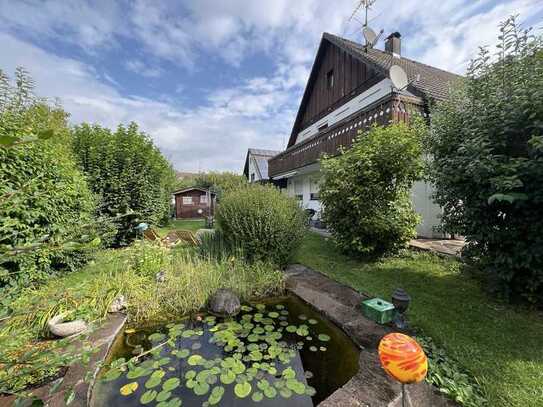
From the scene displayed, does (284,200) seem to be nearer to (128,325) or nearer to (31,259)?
(128,325)

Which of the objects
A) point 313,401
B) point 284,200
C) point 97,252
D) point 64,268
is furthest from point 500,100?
point 97,252

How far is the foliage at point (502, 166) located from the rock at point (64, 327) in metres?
4.84

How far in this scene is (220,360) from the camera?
2.58 meters

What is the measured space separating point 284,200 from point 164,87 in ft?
23.8

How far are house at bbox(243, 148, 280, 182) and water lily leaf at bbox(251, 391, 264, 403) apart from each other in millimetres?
18587

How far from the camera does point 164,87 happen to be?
357 inches

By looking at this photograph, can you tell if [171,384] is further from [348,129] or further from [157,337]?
[348,129]

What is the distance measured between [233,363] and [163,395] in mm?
683

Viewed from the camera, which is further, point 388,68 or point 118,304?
point 388,68

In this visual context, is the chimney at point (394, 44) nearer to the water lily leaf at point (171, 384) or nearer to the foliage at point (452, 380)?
the foliage at point (452, 380)

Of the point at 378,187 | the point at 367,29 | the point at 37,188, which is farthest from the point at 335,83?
the point at 37,188

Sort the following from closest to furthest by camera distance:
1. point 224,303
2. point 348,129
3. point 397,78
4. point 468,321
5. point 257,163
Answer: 1. point 468,321
2. point 224,303
3. point 397,78
4. point 348,129
5. point 257,163

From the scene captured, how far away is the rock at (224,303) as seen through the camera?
357cm

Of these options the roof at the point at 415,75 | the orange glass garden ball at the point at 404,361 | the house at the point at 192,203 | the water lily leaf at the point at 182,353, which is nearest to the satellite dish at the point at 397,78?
the roof at the point at 415,75
